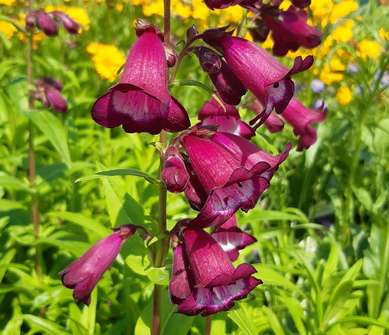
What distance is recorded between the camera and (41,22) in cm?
282

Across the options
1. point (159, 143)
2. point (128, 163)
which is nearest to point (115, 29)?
point (128, 163)

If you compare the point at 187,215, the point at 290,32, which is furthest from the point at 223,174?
the point at 187,215

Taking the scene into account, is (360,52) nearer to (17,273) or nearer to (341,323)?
(341,323)

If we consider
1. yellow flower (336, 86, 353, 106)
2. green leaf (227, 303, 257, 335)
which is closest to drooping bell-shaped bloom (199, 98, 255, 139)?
green leaf (227, 303, 257, 335)

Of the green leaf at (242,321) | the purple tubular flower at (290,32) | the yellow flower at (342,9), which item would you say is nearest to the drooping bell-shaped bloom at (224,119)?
the purple tubular flower at (290,32)

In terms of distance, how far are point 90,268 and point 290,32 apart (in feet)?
3.48

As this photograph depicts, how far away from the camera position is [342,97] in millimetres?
4383

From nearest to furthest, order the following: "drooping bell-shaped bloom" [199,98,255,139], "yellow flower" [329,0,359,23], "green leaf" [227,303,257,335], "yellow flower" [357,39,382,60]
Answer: "drooping bell-shaped bloom" [199,98,255,139], "green leaf" [227,303,257,335], "yellow flower" [329,0,359,23], "yellow flower" [357,39,382,60]

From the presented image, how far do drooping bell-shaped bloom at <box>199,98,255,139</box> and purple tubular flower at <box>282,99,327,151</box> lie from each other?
17.9 inches

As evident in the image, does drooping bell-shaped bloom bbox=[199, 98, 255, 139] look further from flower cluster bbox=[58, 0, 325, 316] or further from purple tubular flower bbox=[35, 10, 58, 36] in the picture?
purple tubular flower bbox=[35, 10, 58, 36]

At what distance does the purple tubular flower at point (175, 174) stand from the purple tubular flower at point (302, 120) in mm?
846

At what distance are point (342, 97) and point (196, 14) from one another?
1.24 meters

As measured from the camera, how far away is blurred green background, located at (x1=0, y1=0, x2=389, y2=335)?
230cm

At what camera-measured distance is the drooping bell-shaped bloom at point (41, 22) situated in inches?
111
